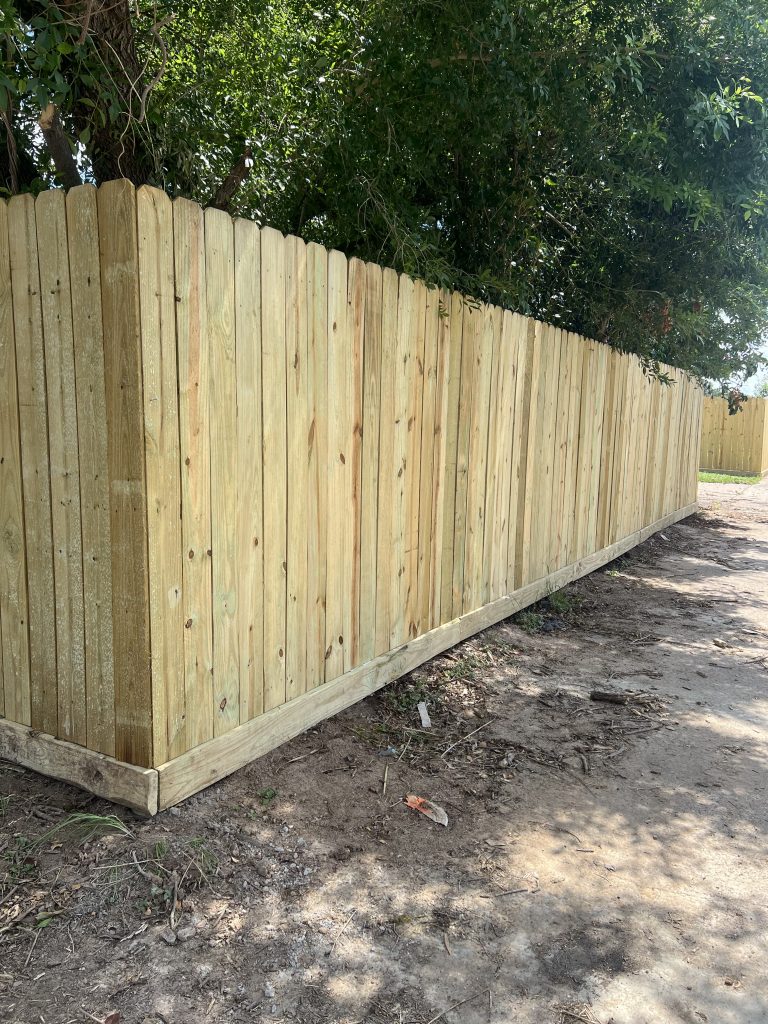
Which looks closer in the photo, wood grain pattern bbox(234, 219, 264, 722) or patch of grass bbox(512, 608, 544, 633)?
wood grain pattern bbox(234, 219, 264, 722)

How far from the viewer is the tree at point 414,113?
345 centimetres

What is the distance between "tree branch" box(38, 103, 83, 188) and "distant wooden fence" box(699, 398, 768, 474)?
2151cm

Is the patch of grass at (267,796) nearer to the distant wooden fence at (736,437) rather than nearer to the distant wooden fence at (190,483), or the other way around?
the distant wooden fence at (190,483)

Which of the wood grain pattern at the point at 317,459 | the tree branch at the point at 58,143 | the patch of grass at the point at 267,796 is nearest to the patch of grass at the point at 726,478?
the wood grain pattern at the point at 317,459

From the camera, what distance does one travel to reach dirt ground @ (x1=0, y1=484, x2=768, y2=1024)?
6.13 ft

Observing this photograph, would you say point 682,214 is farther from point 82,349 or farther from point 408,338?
point 82,349

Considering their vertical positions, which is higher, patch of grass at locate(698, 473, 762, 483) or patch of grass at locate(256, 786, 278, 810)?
patch of grass at locate(698, 473, 762, 483)

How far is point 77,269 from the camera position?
92.9 inches

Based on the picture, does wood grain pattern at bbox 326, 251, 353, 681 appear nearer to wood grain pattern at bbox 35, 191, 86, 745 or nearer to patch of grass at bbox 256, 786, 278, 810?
patch of grass at bbox 256, 786, 278, 810

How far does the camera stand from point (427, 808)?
2812 mm

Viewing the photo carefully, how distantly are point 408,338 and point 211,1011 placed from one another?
2.83m

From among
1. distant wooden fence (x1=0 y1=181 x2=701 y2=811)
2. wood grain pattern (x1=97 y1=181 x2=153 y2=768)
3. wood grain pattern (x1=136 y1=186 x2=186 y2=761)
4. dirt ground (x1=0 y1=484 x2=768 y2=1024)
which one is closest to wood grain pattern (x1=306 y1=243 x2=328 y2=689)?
distant wooden fence (x1=0 y1=181 x2=701 y2=811)

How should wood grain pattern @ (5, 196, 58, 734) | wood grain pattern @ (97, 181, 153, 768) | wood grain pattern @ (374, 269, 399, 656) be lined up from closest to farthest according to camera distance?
wood grain pattern @ (97, 181, 153, 768)
wood grain pattern @ (5, 196, 58, 734)
wood grain pattern @ (374, 269, 399, 656)

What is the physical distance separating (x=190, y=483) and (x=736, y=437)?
75.8 feet
